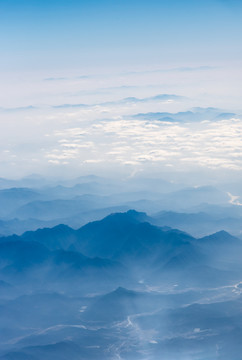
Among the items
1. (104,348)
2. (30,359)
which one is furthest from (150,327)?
(30,359)

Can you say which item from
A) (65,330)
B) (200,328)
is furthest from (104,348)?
(200,328)

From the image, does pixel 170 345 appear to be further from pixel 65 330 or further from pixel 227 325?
pixel 65 330

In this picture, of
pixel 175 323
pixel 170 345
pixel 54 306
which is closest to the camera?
pixel 170 345

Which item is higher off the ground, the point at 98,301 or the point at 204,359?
the point at 98,301

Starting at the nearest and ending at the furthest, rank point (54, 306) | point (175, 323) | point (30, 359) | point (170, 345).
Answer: point (30, 359), point (170, 345), point (175, 323), point (54, 306)

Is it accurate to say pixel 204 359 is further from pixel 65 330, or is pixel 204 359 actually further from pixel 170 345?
pixel 65 330

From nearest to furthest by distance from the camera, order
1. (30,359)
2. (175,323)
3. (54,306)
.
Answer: (30,359), (175,323), (54,306)

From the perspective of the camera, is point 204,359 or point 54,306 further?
point 54,306

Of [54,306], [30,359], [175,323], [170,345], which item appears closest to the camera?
[30,359]

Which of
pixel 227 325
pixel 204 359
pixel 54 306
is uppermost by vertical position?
pixel 54 306
